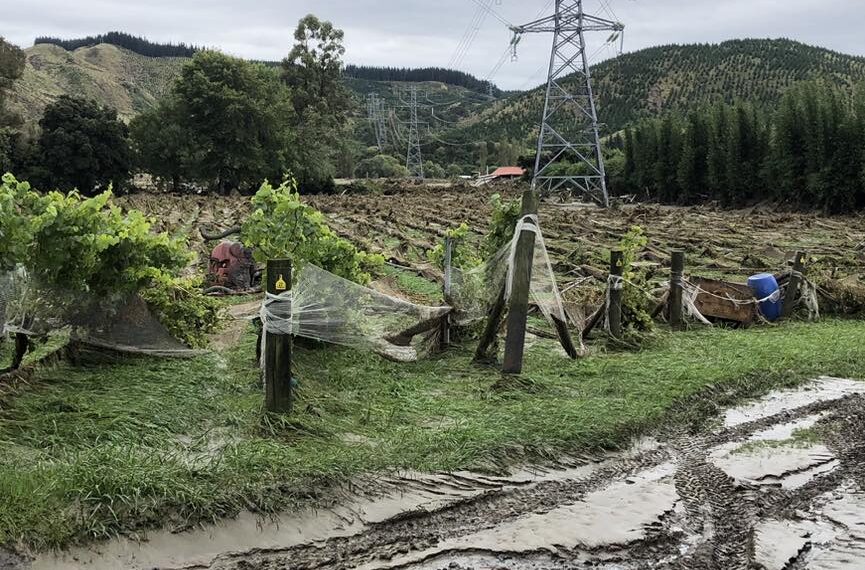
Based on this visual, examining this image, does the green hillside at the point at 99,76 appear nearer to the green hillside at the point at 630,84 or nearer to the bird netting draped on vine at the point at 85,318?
Answer: the green hillside at the point at 630,84

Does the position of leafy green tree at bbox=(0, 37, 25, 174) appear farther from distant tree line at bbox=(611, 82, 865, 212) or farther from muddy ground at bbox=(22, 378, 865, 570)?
muddy ground at bbox=(22, 378, 865, 570)

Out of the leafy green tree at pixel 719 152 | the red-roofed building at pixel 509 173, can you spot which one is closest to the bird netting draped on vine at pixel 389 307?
the leafy green tree at pixel 719 152

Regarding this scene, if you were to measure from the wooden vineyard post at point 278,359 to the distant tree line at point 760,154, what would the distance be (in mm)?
37751

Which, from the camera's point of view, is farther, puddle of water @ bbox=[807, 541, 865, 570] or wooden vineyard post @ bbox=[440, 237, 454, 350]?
wooden vineyard post @ bbox=[440, 237, 454, 350]

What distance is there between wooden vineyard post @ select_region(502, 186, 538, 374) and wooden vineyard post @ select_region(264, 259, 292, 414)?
2.60 metres

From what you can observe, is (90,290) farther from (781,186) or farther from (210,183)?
(210,183)

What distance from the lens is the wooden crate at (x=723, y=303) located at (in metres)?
11.6

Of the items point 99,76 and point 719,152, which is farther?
point 99,76

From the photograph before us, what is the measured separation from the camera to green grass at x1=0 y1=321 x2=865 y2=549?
4.31 meters

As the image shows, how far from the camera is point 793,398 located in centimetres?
775

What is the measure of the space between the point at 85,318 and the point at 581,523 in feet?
16.2

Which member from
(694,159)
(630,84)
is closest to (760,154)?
(694,159)

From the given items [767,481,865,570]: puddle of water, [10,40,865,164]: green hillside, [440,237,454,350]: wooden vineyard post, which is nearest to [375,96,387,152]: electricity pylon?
[10,40,865,164]: green hillside

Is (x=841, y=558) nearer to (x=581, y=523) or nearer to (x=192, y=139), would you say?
(x=581, y=523)
